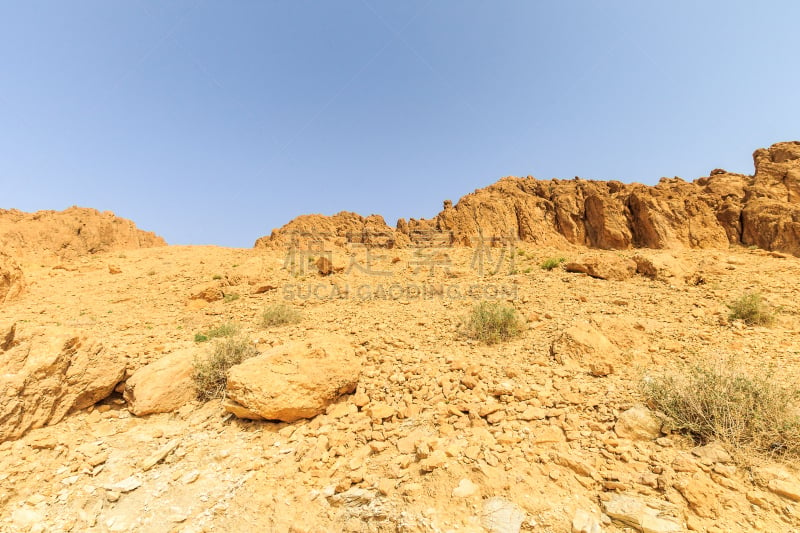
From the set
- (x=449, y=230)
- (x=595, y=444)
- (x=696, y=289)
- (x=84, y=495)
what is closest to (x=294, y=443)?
(x=84, y=495)

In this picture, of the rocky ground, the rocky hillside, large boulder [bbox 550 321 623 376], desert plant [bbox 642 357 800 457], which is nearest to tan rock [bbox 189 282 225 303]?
the rocky ground

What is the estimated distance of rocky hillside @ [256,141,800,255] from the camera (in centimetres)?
1736

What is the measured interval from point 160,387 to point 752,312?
27.8ft

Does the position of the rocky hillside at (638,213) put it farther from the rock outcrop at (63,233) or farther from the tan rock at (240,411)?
the tan rock at (240,411)

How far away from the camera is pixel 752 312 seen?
4980 mm

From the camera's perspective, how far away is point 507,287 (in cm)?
838

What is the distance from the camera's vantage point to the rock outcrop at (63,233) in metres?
18.4

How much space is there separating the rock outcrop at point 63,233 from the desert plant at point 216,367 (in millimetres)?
20968

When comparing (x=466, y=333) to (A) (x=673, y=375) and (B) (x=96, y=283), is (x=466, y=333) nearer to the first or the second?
(A) (x=673, y=375)

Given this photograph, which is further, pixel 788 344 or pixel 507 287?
pixel 507 287

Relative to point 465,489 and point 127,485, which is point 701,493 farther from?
point 127,485

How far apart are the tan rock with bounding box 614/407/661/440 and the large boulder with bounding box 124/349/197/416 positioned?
488 centimetres

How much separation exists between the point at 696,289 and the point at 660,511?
253 inches

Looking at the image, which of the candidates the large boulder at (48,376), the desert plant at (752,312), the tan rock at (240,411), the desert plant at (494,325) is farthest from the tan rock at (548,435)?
the large boulder at (48,376)
